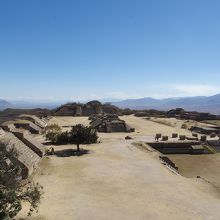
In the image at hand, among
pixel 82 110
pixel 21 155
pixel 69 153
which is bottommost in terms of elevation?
pixel 69 153

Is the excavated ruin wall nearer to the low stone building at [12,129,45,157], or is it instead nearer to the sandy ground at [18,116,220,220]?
the sandy ground at [18,116,220,220]

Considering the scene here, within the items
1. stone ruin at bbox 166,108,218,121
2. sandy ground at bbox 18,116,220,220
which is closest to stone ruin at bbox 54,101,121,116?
stone ruin at bbox 166,108,218,121

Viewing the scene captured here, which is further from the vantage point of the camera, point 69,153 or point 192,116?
point 192,116

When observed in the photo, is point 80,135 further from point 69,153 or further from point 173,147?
point 173,147

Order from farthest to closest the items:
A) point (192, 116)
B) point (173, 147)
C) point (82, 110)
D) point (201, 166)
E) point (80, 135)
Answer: point (82, 110) < point (192, 116) < point (173, 147) < point (80, 135) < point (201, 166)

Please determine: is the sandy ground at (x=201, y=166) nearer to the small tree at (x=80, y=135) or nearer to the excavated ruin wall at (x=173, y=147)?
the excavated ruin wall at (x=173, y=147)

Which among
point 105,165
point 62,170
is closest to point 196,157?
point 105,165

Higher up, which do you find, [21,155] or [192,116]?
[21,155]

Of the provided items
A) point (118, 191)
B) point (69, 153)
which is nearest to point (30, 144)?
point (69, 153)

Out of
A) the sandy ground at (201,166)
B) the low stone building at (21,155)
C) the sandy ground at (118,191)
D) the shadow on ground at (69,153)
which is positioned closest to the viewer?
the sandy ground at (118,191)

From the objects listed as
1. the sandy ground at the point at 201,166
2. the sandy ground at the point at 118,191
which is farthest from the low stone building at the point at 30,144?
the sandy ground at the point at 201,166
